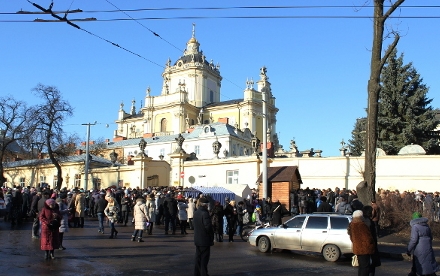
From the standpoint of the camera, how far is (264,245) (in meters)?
15.7

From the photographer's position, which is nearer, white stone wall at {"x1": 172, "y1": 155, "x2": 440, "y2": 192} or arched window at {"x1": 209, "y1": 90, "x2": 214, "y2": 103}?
white stone wall at {"x1": 172, "y1": 155, "x2": 440, "y2": 192}

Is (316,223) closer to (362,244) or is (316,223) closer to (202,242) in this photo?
(362,244)

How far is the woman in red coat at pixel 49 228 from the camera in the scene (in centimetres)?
1258

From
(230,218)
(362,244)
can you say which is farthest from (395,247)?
(362,244)

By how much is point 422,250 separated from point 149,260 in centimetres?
688

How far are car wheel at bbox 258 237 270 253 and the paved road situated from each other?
0.18 m

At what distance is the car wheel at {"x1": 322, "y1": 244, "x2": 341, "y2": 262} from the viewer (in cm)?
1397

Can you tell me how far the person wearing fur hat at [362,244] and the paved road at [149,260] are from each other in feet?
7.55

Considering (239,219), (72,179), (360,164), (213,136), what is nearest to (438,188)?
(360,164)

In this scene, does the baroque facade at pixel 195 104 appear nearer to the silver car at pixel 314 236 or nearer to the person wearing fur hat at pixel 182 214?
the person wearing fur hat at pixel 182 214

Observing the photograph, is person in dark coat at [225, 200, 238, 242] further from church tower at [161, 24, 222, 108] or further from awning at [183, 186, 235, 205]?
church tower at [161, 24, 222, 108]

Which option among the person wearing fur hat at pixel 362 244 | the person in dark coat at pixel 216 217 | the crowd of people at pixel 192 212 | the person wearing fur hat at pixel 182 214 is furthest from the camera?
the person wearing fur hat at pixel 182 214

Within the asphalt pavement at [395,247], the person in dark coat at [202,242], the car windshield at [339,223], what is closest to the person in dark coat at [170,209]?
the car windshield at [339,223]

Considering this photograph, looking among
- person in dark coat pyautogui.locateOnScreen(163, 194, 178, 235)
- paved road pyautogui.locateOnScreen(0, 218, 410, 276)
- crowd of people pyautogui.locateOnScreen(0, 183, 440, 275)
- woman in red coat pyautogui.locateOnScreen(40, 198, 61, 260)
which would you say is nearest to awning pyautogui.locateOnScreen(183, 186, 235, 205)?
crowd of people pyautogui.locateOnScreen(0, 183, 440, 275)
